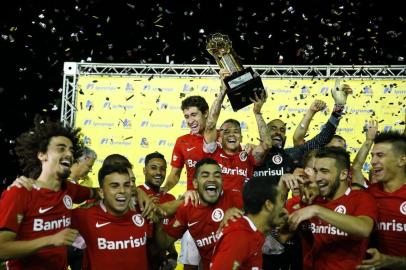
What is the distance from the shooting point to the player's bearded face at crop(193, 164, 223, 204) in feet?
15.9

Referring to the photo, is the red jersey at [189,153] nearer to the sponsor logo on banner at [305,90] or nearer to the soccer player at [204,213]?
the soccer player at [204,213]

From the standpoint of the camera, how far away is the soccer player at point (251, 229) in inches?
138

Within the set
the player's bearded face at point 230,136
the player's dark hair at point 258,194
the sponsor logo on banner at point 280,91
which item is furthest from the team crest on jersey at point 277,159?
the sponsor logo on banner at point 280,91

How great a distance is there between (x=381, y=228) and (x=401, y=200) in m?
0.27

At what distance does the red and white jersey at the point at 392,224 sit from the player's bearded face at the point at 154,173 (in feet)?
8.16

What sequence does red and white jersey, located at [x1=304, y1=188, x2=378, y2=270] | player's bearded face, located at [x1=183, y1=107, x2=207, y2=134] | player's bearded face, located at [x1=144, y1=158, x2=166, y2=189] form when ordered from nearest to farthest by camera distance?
red and white jersey, located at [x1=304, y1=188, x2=378, y2=270] → player's bearded face, located at [x1=144, y1=158, x2=166, y2=189] → player's bearded face, located at [x1=183, y1=107, x2=207, y2=134]

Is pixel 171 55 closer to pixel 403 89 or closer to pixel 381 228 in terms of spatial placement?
pixel 403 89

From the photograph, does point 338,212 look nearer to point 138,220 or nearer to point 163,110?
point 138,220

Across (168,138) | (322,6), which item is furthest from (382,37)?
(168,138)

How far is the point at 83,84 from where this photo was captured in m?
8.86

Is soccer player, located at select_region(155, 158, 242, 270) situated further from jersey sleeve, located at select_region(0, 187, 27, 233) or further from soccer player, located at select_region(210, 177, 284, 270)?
jersey sleeve, located at select_region(0, 187, 27, 233)

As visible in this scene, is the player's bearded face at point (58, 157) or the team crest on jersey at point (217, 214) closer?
the player's bearded face at point (58, 157)

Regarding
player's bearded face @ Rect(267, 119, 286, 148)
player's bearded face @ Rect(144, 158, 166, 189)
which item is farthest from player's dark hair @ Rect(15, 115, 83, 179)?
player's bearded face @ Rect(267, 119, 286, 148)

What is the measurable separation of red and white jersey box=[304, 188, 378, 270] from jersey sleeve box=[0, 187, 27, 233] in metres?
2.24
